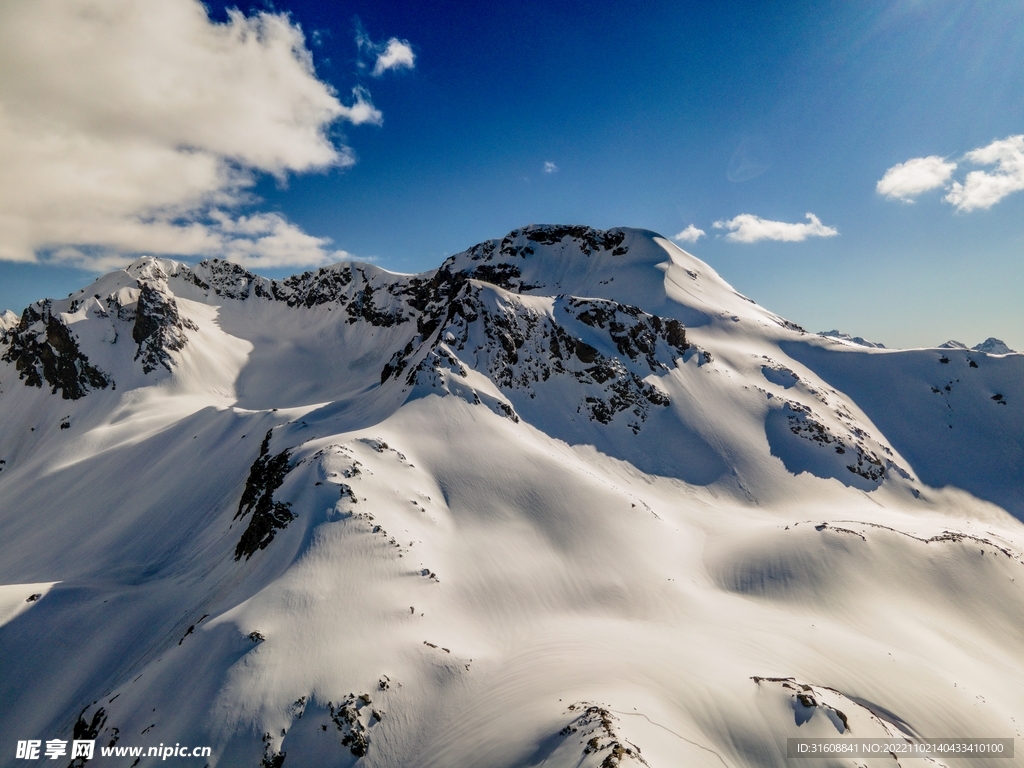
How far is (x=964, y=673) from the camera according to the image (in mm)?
26016

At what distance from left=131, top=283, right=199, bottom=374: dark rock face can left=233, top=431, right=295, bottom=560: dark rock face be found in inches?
3029

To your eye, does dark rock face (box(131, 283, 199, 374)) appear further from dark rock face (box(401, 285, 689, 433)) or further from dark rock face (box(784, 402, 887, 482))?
dark rock face (box(784, 402, 887, 482))

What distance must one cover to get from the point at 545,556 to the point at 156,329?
113818 mm

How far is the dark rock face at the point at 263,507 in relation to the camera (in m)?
30.5

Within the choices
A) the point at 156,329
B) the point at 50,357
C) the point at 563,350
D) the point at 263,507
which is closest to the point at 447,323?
the point at 563,350

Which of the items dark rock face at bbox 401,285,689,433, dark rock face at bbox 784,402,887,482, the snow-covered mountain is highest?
dark rock face at bbox 401,285,689,433

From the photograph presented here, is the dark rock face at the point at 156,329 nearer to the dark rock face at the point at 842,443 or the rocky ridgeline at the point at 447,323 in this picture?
the rocky ridgeline at the point at 447,323

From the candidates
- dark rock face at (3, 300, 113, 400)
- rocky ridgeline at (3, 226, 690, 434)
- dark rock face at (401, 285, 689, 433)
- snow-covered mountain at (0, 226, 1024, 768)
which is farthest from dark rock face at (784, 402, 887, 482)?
dark rock face at (3, 300, 113, 400)

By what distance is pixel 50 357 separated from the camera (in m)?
97.5

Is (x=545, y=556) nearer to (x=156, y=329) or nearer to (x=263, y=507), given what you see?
(x=263, y=507)

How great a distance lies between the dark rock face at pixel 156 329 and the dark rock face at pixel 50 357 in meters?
8.91

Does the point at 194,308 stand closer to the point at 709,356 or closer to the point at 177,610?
the point at 177,610

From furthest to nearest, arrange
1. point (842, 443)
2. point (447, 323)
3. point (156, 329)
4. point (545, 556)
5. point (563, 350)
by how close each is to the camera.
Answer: point (156, 329) < point (563, 350) < point (447, 323) < point (842, 443) < point (545, 556)

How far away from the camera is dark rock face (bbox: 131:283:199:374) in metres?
98.6
